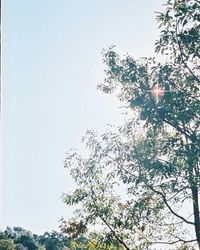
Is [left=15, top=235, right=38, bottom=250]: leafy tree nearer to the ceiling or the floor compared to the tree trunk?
nearer to the ceiling

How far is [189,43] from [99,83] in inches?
280

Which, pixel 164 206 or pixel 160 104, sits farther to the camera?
pixel 164 206

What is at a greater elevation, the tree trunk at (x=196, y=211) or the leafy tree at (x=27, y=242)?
the leafy tree at (x=27, y=242)

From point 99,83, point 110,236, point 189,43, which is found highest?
point 99,83

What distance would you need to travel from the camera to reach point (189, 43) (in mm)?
12508

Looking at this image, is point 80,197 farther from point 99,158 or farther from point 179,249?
point 179,249

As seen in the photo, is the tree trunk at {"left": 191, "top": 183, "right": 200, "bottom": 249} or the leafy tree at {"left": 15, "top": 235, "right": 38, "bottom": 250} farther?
the leafy tree at {"left": 15, "top": 235, "right": 38, "bottom": 250}

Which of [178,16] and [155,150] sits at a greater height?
[178,16]

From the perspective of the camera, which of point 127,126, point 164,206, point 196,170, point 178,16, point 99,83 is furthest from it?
point 99,83

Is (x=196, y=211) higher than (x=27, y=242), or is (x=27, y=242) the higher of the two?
(x=27, y=242)

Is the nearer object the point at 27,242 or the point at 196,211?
the point at 196,211

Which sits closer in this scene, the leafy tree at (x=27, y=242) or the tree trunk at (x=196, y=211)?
the tree trunk at (x=196, y=211)

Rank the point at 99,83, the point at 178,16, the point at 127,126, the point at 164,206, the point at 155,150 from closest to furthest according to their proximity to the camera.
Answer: the point at 178,16
the point at 155,150
the point at 164,206
the point at 127,126
the point at 99,83

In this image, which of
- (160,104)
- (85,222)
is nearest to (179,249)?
(85,222)
